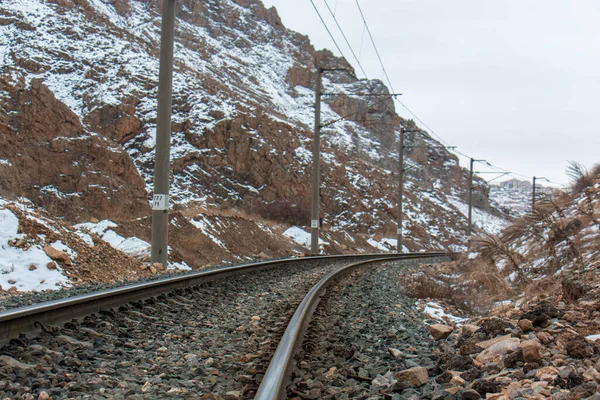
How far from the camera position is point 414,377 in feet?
12.7

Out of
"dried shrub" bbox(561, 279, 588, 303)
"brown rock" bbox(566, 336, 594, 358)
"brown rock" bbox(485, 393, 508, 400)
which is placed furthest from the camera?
"dried shrub" bbox(561, 279, 588, 303)

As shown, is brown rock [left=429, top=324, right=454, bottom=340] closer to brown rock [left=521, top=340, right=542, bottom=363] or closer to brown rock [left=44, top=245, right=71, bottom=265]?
brown rock [left=521, top=340, right=542, bottom=363]

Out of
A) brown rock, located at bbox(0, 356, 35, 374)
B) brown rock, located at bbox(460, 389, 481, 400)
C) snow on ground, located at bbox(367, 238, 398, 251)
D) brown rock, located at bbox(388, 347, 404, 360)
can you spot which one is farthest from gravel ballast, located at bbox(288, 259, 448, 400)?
snow on ground, located at bbox(367, 238, 398, 251)

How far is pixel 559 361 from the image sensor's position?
360cm

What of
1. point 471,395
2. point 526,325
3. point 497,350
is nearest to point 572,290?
point 526,325

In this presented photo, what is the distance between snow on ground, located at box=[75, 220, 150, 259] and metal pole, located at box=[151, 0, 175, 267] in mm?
2556

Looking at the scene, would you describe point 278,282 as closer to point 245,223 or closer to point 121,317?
point 121,317

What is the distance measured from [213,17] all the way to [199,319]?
103m

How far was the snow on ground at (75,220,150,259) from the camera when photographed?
14552mm

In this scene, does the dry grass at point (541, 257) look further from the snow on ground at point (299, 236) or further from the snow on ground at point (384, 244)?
the snow on ground at point (384, 244)

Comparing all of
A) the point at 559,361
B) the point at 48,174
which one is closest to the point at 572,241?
the point at 559,361

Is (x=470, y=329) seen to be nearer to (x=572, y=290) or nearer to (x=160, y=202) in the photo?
(x=572, y=290)

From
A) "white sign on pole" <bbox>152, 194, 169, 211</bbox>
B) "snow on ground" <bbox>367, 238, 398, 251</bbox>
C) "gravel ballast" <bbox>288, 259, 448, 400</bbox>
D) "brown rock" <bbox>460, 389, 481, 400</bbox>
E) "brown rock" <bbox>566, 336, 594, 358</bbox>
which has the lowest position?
"snow on ground" <bbox>367, 238, 398, 251</bbox>

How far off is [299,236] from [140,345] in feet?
79.8
